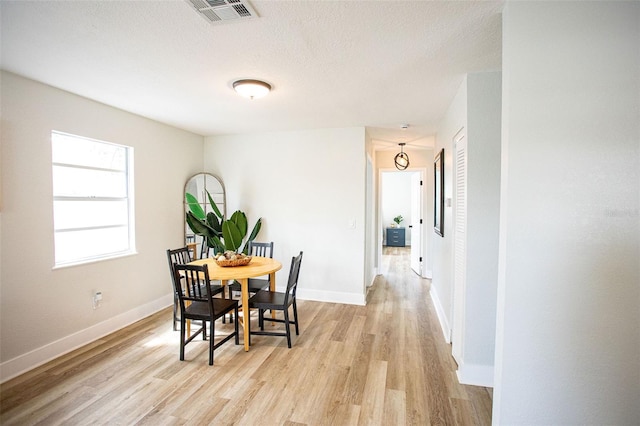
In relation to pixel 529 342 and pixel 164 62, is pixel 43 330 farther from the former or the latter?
pixel 529 342

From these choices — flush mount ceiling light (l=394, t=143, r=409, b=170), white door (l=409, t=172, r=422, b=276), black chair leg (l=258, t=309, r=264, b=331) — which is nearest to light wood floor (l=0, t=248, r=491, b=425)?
black chair leg (l=258, t=309, r=264, b=331)

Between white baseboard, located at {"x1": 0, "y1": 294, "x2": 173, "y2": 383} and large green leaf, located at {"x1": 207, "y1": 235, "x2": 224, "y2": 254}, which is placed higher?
large green leaf, located at {"x1": 207, "y1": 235, "x2": 224, "y2": 254}

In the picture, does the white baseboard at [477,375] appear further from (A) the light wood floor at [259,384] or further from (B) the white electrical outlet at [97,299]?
(B) the white electrical outlet at [97,299]

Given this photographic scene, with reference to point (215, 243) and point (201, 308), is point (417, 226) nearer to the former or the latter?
point (215, 243)

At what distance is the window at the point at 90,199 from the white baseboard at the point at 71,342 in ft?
2.33

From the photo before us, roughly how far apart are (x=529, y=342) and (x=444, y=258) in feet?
6.93

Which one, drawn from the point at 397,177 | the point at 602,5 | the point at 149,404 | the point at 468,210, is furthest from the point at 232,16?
the point at 397,177

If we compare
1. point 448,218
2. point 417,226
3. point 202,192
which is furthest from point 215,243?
point 417,226

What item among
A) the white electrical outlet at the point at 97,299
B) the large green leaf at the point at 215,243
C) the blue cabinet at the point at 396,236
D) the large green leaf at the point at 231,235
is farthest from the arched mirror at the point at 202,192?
the blue cabinet at the point at 396,236

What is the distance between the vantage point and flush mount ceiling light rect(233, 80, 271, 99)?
252 cm

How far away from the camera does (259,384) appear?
2355mm

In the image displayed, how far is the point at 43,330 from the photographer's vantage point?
2.67 m

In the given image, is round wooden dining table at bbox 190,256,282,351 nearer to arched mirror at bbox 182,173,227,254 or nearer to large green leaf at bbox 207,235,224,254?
large green leaf at bbox 207,235,224,254

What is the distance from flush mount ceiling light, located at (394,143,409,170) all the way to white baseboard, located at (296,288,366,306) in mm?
2567
